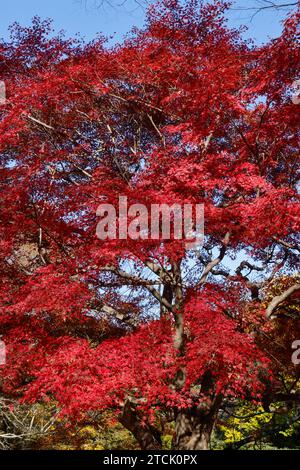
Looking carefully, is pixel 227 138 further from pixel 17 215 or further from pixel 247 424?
pixel 247 424

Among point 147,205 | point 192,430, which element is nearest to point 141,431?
point 192,430

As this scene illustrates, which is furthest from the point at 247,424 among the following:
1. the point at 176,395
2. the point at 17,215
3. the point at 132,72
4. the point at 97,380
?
the point at 132,72

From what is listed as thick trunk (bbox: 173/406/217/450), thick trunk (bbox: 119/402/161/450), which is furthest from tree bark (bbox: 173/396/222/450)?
thick trunk (bbox: 119/402/161/450)

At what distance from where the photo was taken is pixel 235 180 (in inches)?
376

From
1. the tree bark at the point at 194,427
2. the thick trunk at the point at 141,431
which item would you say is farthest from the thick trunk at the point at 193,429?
the thick trunk at the point at 141,431

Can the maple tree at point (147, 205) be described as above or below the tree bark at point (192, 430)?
above

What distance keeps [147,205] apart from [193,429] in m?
5.16

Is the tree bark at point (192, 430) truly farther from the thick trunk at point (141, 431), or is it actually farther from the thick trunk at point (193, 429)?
the thick trunk at point (141, 431)

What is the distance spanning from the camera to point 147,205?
8750 mm

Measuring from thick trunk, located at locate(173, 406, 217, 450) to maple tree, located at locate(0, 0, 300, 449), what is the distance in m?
0.03

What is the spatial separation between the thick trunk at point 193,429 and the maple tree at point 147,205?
3cm

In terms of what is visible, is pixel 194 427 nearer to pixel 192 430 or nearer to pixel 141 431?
pixel 192 430

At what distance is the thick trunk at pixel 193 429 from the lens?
9477 mm

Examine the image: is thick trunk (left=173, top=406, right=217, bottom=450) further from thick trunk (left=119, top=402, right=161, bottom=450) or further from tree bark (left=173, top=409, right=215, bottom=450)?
thick trunk (left=119, top=402, right=161, bottom=450)
